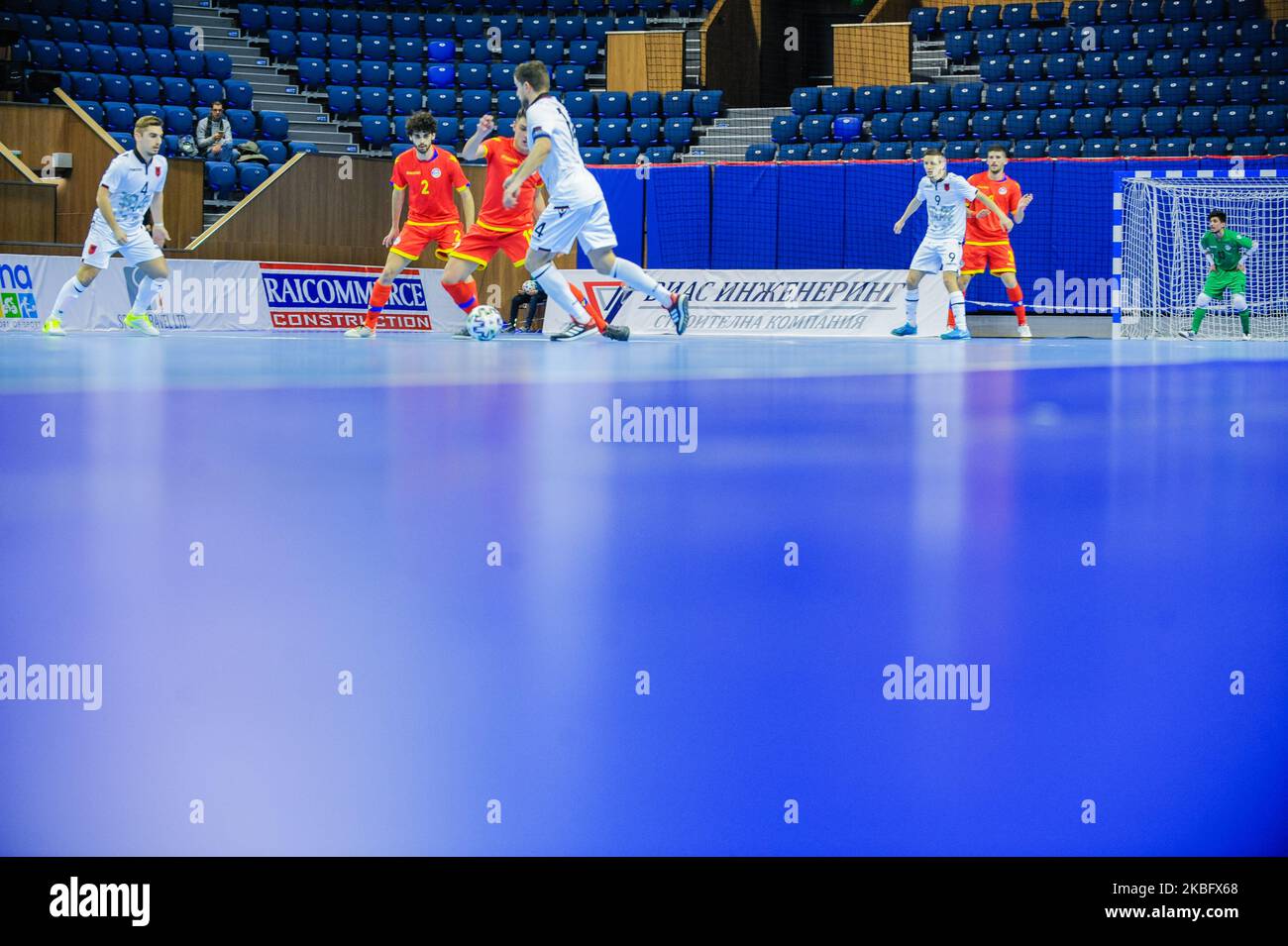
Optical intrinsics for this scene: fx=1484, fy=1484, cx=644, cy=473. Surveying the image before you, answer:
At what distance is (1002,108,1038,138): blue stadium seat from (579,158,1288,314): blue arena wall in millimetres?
1956

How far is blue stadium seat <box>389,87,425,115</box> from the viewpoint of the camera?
24828 mm

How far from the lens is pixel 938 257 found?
17516mm

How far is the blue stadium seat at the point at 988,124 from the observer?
22516 millimetres

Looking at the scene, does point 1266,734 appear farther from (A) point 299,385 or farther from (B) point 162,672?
(A) point 299,385

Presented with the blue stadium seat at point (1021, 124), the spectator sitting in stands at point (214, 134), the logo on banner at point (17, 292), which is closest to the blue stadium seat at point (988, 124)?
the blue stadium seat at point (1021, 124)

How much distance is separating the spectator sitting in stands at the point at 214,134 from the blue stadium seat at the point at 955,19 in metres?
12.6

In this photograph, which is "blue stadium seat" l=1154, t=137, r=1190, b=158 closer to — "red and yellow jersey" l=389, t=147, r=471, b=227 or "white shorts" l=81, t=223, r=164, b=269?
"red and yellow jersey" l=389, t=147, r=471, b=227

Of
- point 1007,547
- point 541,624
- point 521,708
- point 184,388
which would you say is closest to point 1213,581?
point 1007,547

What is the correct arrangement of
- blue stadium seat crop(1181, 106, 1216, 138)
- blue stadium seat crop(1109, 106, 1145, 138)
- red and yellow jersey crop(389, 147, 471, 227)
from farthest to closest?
blue stadium seat crop(1109, 106, 1145, 138) → blue stadium seat crop(1181, 106, 1216, 138) → red and yellow jersey crop(389, 147, 471, 227)

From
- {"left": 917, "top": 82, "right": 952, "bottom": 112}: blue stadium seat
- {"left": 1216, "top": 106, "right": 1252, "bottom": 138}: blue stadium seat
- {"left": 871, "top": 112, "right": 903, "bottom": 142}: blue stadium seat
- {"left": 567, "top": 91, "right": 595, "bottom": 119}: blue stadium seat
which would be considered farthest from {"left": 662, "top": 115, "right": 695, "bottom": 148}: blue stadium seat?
{"left": 1216, "top": 106, "right": 1252, "bottom": 138}: blue stadium seat

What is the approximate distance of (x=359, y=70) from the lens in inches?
1003

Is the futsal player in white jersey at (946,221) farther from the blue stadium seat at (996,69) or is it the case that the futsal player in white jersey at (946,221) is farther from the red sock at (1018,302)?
the blue stadium seat at (996,69)

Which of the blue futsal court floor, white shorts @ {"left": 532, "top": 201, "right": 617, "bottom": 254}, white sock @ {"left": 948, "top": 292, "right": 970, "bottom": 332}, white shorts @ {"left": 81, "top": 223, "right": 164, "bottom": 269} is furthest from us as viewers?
white sock @ {"left": 948, "top": 292, "right": 970, "bottom": 332}
